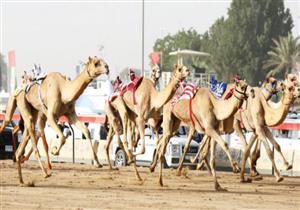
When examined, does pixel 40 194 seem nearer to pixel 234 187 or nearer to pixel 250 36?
pixel 234 187

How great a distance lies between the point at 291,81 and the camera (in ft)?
77.8

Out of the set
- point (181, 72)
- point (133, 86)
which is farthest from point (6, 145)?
point (181, 72)

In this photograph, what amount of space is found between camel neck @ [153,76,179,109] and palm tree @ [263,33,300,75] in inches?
3441

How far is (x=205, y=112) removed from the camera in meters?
22.5

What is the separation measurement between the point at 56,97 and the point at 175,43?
118m

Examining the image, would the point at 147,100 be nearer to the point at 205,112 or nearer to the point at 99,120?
the point at 205,112

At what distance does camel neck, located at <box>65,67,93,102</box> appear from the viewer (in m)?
23.5

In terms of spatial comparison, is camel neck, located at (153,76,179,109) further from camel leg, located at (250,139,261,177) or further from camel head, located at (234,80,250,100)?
camel leg, located at (250,139,261,177)

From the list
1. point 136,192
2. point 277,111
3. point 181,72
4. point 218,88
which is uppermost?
point 181,72

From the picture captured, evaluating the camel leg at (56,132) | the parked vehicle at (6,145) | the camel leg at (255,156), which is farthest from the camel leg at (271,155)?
the parked vehicle at (6,145)

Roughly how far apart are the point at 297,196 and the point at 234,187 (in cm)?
239

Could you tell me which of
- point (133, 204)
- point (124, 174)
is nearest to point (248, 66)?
point (124, 174)

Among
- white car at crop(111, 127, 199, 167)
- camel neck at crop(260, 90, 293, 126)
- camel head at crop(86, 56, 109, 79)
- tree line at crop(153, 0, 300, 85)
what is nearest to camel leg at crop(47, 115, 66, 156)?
camel head at crop(86, 56, 109, 79)

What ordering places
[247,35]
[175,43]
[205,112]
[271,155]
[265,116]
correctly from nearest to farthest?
[205,112] → [271,155] → [265,116] → [247,35] → [175,43]
